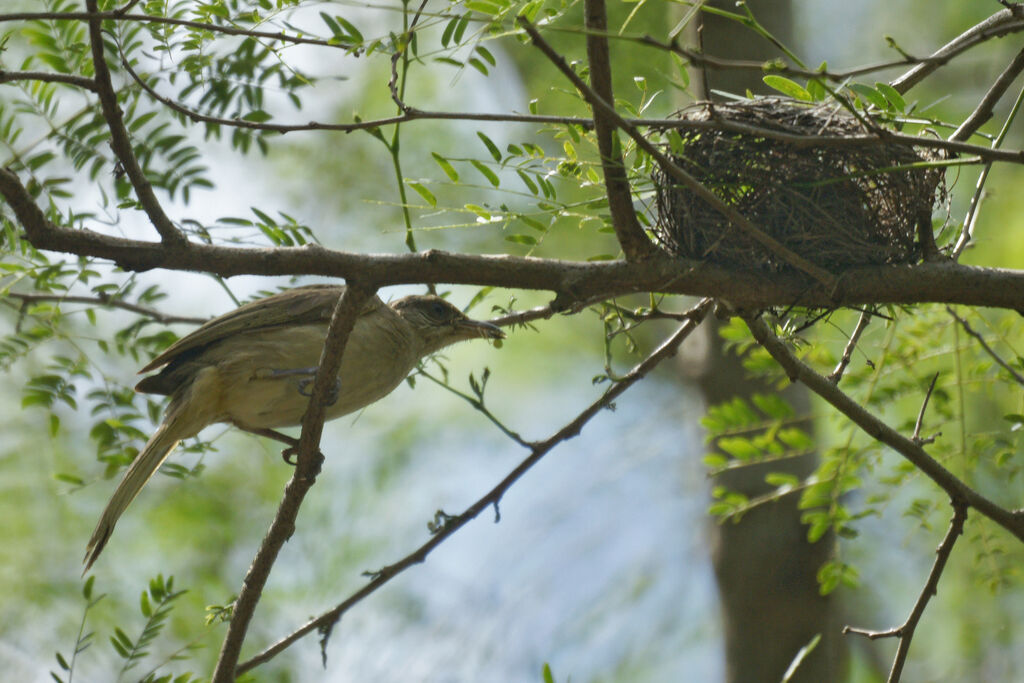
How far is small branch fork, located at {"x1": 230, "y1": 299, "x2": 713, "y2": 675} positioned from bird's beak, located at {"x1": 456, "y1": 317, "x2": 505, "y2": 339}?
2.91ft

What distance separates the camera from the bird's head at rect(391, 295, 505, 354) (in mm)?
5184

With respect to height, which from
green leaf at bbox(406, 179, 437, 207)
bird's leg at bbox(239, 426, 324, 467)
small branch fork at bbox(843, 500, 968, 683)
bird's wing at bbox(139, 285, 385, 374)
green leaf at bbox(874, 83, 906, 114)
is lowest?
small branch fork at bbox(843, 500, 968, 683)

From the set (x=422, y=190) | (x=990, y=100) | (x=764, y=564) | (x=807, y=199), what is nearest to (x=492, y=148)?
Result: (x=422, y=190)

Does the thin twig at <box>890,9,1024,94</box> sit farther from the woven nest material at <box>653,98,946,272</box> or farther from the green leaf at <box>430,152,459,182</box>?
the green leaf at <box>430,152,459,182</box>

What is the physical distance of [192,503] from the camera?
30.3 feet

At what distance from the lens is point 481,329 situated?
5.04 m

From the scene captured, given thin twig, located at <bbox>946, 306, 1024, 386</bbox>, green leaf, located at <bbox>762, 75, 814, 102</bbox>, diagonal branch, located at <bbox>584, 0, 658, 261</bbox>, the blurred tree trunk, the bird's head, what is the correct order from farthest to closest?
the blurred tree trunk < the bird's head < thin twig, located at <bbox>946, 306, 1024, 386</bbox> < green leaf, located at <bbox>762, 75, 814, 102</bbox> < diagonal branch, located at <bbox>584, 0, 658, 261</bbox>

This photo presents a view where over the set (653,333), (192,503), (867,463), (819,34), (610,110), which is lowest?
(867,463)

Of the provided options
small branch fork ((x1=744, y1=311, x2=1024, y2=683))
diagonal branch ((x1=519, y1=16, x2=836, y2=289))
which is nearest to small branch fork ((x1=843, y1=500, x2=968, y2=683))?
small branch fork ((x1=744, y1=311, x2=1024, y2=683))

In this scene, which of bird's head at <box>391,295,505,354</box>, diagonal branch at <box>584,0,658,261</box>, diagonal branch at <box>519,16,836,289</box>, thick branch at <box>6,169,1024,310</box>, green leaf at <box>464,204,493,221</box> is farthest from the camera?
bird's head at <box>391,295,505,354</box>

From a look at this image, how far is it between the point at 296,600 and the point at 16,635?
7.68 ft

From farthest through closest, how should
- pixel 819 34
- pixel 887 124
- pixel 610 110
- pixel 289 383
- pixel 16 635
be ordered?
1. pixel 819 34
2. pixel 16 635
3. pixel 289 383
4. pixel 887 124
5. pixel 610 110

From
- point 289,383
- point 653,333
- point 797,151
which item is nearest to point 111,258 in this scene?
point 289,383

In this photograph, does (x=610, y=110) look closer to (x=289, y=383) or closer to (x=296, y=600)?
(x=289, y=383)
